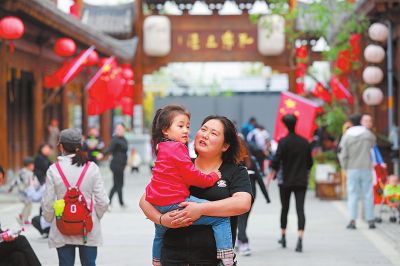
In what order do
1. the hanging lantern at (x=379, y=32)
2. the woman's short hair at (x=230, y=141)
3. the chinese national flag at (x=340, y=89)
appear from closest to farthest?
1. the woman's short hair at (x=230, y=141)
2. the hanging lantern at (x=379, y=32)
3. the chinese national flag at (x=340, y=89)

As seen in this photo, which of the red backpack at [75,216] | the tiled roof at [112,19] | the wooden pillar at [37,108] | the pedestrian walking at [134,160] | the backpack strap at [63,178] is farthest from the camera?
the tiled roof at [112,19]

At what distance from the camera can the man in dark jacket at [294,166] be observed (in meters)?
10.9

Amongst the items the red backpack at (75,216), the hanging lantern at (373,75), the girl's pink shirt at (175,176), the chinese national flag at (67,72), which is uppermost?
the chinese national flag at (67,72)

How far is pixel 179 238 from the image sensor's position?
5.09m

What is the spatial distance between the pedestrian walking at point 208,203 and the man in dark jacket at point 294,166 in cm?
571

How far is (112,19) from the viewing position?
117 ft

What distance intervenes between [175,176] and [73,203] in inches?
91.5

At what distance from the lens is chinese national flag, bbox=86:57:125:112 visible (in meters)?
26.6

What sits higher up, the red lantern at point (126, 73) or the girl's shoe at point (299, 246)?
the red lantern at point (126, 73)

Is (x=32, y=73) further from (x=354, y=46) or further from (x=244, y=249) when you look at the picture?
(x=244, y=249)

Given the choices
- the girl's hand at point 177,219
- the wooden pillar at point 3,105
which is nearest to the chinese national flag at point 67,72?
the wooden pillar at point 3,105

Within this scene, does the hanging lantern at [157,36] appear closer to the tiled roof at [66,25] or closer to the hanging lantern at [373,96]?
the tiled roof at [66,25]

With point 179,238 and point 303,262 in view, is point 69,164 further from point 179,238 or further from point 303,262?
point 303,262

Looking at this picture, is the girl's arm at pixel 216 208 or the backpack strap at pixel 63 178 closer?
the girl's arm at pixel 216 208
